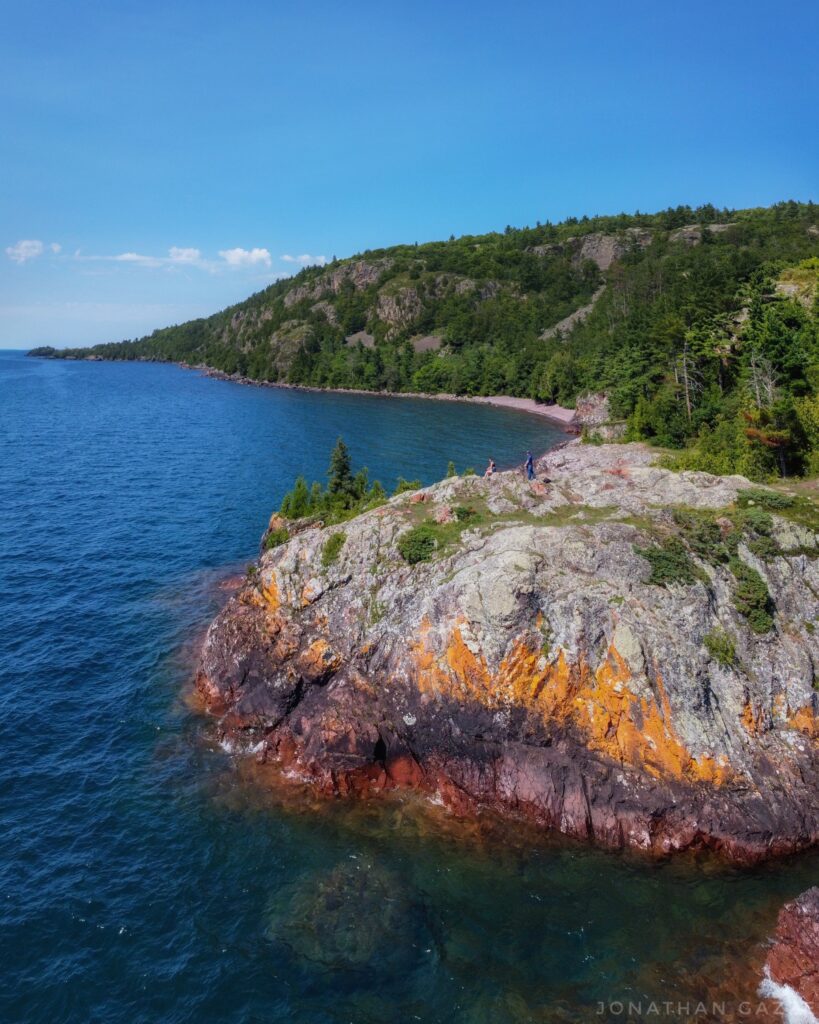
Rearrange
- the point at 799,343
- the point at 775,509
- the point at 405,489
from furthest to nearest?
the point at 799,343
the point at 405,489
the point at 775,509

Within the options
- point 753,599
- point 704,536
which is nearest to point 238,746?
point 704,536

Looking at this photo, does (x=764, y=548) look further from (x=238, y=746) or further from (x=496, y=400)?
(x=496, y=400)

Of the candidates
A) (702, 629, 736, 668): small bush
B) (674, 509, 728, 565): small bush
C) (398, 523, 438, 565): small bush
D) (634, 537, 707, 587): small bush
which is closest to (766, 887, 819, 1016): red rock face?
(702, 629, 736, 668): small bush

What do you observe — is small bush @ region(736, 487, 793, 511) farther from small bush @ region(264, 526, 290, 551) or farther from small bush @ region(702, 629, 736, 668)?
small bush @ region(264, 526, 290, 551)

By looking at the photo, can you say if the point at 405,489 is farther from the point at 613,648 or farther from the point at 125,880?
the point at 125,880

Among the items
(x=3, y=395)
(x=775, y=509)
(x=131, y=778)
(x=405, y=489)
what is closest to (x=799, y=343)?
(x=775, y=509)

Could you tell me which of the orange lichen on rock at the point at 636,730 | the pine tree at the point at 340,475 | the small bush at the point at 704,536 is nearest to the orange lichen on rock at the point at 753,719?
the orange lichen on rock at the point at 636,730
